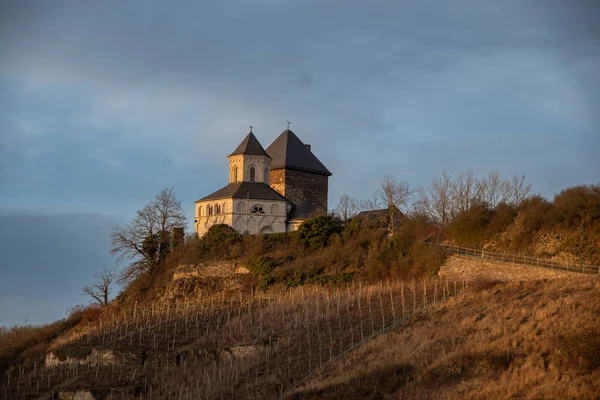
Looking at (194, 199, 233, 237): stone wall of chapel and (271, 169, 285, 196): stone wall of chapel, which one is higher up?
(271, 169, 285, 196): stone wall of chapel

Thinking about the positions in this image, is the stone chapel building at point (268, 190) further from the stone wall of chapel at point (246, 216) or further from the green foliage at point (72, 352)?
the green foliage at point (72, 352)

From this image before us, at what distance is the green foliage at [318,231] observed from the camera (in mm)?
45531

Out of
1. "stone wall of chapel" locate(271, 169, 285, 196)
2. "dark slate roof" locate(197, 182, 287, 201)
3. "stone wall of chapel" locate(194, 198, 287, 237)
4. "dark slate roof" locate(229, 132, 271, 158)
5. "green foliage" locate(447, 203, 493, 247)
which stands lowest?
"green foliage" locate(447, 203, 493, 247)

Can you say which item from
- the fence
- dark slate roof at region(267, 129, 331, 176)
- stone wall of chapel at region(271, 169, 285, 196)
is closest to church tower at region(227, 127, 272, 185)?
stone wall of chapel at region(271, 169, 285, 196)

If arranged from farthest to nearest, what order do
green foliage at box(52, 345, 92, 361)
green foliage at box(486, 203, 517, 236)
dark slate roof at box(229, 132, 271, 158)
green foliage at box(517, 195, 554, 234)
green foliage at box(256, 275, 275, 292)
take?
dark slate roof at box(229, 132, 271, 158) < green foliage at box(256, 275, 275, 292) < green foliage at box(486, 203, 517, 236) < green foliage at box(517, 195, 554, 234) < green foliage at box(52, 345, 92, 361)

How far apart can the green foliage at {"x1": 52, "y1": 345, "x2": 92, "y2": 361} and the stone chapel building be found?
1825cm

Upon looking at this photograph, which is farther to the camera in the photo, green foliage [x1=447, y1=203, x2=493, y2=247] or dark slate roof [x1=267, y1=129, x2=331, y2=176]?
dark slate roof [x1=267, y1=129, x2=331, y2=176]

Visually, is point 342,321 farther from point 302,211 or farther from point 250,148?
point 250,148

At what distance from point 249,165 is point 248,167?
0.18 metres

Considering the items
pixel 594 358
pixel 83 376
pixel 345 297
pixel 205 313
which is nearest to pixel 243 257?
pixel 205 313

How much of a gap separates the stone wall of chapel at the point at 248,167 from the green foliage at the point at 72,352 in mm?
22484

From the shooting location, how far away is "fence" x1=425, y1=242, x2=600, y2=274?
109 feet

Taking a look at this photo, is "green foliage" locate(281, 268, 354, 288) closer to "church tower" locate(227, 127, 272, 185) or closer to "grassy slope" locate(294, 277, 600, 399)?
"grassy slope" locate(294, 277, 600, 399)

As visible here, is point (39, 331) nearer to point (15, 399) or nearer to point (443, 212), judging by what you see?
point (15, 399)
